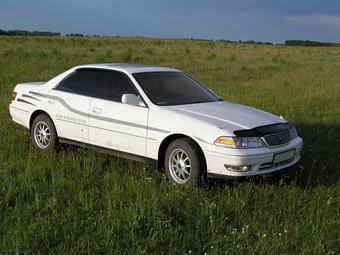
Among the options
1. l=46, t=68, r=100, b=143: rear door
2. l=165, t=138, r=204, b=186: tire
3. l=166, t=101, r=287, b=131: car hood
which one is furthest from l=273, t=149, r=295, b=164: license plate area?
l=46, t=68, r=100, b=143: rear door

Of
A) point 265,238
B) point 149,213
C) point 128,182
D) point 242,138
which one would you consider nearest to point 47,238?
point 149,213

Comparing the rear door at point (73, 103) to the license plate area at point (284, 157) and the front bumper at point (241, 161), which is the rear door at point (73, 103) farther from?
the license plate area at point (284, 157)

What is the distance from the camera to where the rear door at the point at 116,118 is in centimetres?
505

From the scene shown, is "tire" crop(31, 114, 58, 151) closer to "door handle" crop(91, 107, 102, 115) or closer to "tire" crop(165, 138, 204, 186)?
"door handle" crop(91, 107, 102, 115)

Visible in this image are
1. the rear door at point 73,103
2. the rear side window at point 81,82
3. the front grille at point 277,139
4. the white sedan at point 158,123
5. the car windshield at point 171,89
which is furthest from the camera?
the rear side window at point 81,82

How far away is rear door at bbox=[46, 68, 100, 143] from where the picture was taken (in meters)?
5.63

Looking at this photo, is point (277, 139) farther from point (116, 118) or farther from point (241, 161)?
point (116, 118)

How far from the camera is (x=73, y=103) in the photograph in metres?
5.73

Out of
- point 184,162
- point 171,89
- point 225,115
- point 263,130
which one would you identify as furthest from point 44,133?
point 263,130

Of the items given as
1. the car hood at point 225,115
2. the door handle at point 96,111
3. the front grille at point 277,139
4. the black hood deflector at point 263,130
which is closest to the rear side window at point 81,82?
the door handle at point 96,111

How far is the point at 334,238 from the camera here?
3.75 m

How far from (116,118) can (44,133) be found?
1505mm

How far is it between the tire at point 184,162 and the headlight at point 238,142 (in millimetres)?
294

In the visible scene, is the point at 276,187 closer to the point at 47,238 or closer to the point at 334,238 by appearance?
the point at 334,238
